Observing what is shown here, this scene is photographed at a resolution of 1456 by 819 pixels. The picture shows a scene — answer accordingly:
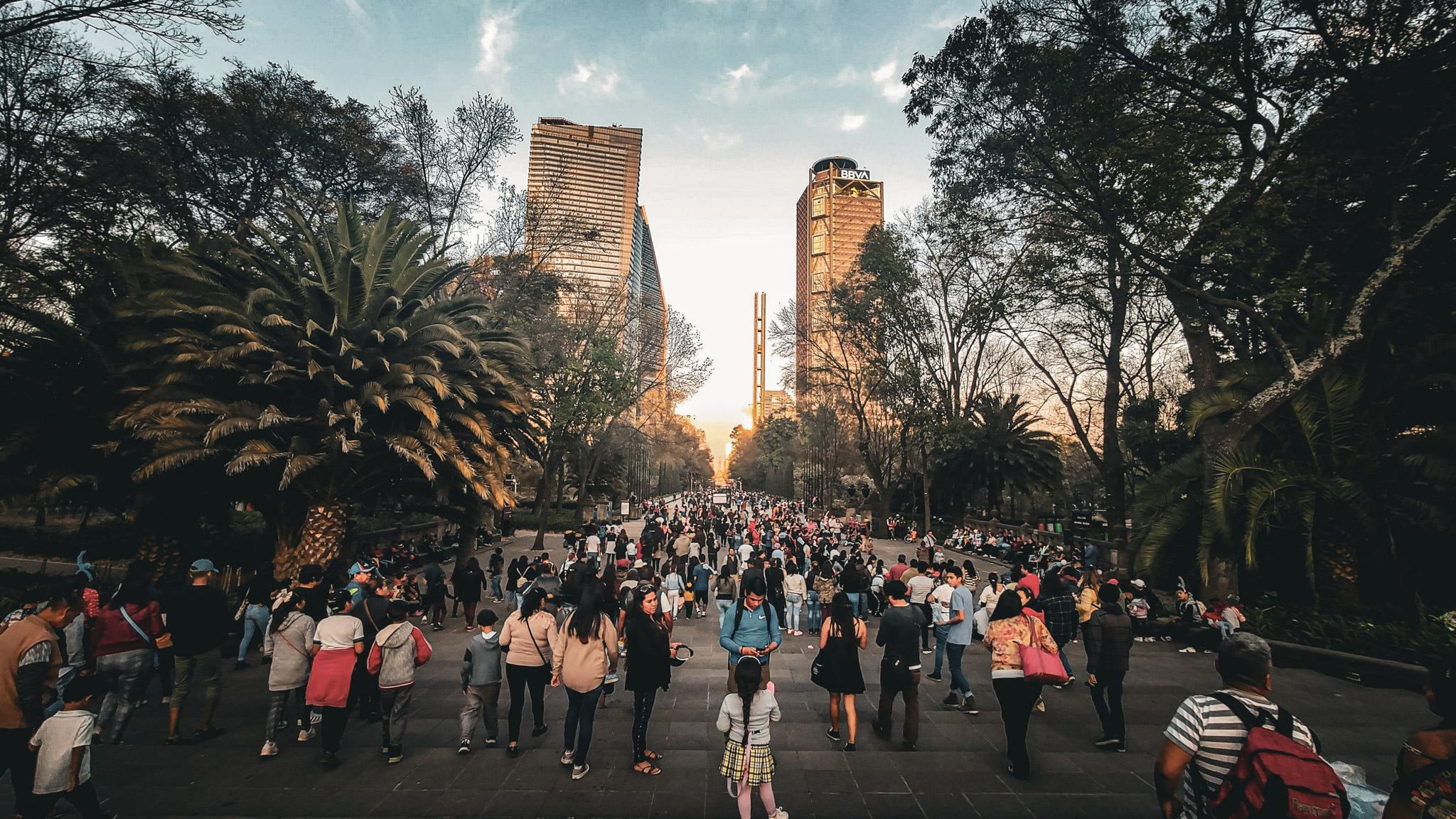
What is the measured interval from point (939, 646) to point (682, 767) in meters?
4.16

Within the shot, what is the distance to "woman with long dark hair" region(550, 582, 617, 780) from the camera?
4.89 m

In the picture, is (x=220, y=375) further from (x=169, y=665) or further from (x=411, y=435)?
(x=169, y=665)

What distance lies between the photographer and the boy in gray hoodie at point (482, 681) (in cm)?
532

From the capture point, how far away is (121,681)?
221 inches

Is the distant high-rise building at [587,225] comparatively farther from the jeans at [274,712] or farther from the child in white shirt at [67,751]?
the child in white shirt at [67,751]

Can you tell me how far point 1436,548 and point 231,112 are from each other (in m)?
28.8

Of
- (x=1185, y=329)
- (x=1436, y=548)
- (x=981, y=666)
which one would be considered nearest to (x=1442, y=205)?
(x=1185, y=329)

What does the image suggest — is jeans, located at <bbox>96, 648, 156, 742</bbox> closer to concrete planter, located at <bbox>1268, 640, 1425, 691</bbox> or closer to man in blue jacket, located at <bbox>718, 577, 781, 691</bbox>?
man in blue jacket, located at <bbox>718, 577, 781, 691</bbox>

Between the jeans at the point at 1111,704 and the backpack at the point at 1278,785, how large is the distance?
11.1 ft

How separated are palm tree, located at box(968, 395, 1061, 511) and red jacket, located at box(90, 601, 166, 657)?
3063cm

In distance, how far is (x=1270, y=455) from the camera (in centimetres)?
1223

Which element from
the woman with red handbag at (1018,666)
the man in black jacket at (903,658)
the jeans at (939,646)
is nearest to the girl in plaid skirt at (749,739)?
the man in black jacket at (903,658)

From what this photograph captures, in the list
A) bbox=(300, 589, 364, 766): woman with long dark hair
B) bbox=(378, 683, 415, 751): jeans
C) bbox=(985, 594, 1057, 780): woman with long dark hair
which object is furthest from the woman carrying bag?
bbox=(300, 589, 364, 766): woman with long dark hair

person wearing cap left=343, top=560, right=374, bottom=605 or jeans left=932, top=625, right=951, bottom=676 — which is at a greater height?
person wearing cap left=343, top=560, right=374, bottom=605
